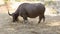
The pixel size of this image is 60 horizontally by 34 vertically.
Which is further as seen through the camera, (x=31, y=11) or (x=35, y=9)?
(x=31, y=11)

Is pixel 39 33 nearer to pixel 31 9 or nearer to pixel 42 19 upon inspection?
pixel 31 9

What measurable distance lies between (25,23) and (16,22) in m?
0.57

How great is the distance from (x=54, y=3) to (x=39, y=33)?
9.12 metres

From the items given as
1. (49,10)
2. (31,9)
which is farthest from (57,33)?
(49,10)

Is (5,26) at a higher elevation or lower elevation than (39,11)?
lower

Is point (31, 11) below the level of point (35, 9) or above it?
below

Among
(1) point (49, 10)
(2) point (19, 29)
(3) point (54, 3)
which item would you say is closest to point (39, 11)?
(2) point (19, 29)

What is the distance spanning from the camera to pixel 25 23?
34.7 ft

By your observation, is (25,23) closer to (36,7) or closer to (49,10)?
(36,7)

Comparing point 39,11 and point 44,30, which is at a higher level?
point 39,11

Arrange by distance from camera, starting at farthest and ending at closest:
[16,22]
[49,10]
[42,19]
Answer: [49,10] < [42,19] < [16,22]

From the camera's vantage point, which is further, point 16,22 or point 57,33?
point 16,22

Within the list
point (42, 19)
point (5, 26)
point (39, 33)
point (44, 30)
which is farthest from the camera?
point (42, 19)

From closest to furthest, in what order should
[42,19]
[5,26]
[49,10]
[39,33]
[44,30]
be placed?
1. [39,33]
2. [44,30]
3. [5,26]
4. [42,19]
5. [49,10]
